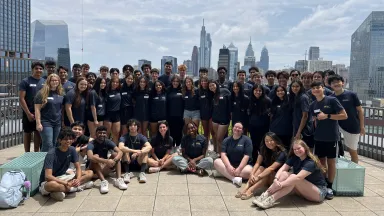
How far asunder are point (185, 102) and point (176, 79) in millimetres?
590


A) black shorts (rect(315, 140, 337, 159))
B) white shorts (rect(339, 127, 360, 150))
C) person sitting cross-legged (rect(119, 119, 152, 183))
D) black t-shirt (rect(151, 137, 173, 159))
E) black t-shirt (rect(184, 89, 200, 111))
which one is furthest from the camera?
black t-shirt (rect(184, 89, 200, 111))

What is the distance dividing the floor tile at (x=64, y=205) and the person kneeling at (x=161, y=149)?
1.81 m

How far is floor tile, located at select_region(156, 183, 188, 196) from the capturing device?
16.8ft

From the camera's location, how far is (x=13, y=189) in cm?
443

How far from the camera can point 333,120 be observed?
4957 millimetres

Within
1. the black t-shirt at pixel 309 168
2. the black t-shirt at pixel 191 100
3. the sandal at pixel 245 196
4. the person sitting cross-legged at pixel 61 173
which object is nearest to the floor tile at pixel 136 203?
the person sitting cross-legged at pixel 61 173

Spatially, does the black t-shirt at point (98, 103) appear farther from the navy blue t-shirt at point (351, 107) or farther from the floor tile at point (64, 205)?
the navy blue t-shirt at point (351, 107)

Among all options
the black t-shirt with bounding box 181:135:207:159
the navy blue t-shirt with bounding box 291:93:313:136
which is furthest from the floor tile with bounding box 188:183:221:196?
the navy blue t-shirt with bounding box 291:93:313:136

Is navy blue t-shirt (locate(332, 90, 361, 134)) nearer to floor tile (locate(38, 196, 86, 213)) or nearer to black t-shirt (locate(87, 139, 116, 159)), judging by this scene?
black t-shirt (locate(87, 139, 116, 159))

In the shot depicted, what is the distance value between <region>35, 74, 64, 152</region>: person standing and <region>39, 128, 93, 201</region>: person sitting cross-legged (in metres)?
0.90

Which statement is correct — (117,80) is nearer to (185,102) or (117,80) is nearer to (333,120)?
(185,102)

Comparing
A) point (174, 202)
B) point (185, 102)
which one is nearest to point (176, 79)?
point (185, 102)

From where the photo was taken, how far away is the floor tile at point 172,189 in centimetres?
512

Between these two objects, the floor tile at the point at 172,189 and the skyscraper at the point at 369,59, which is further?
the skyscraper at the point at 369,59
